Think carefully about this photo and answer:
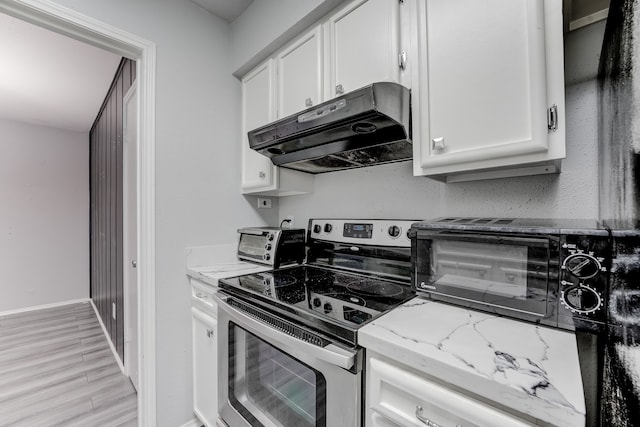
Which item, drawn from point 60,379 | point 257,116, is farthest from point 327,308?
point 60,379

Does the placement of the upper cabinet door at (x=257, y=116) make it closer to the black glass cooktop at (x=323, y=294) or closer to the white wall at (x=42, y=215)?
the black glass cooktop at (x=323, y=294)

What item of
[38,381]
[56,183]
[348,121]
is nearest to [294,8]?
[348,121]

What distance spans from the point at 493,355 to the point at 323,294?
0.61 metres

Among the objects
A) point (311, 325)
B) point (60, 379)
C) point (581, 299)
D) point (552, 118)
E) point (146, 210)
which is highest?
point (552, 118)

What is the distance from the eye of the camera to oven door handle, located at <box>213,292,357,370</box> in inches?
29.0

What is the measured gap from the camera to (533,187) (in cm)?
100

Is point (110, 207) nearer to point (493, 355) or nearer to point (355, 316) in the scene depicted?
point (355, 316)

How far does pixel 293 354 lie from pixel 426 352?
46 centimetres

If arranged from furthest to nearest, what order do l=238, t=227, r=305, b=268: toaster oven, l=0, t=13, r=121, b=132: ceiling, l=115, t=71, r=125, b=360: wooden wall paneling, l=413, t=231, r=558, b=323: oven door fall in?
l=115, t=71, r=125, b=360: wooden wall paneling < l=0, t=13, r=121, b=132: ceiling < l=238, t=227, r=305, b=268: toaster oven < l=413, t=231, r=558, b=323: oven door

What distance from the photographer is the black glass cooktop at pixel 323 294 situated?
85 cm

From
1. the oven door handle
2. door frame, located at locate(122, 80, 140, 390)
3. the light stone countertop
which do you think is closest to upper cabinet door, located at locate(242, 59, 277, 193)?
the oven door handle

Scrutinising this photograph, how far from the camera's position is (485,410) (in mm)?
541

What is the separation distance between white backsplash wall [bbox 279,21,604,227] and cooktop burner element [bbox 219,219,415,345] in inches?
6.3

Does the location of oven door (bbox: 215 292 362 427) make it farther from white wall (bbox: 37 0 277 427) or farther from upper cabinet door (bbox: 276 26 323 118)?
upper cabinet door (bbox: 276 26 323 118)
